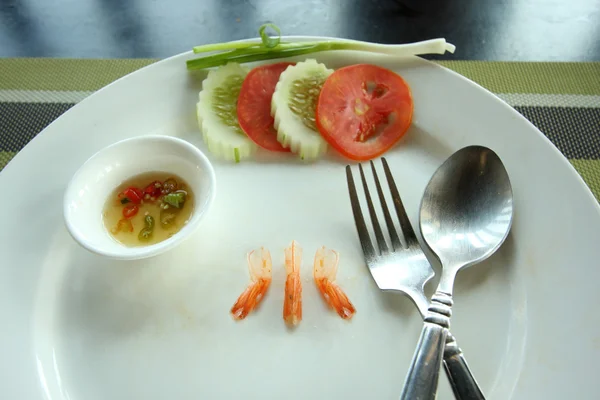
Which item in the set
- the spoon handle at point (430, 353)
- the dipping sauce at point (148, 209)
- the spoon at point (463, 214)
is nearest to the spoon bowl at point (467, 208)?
the spoon at point (463, 214)

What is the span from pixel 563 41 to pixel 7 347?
245 cm

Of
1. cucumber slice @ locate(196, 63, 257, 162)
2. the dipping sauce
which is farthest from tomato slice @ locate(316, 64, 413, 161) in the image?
the dipping sauce

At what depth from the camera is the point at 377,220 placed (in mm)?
1390

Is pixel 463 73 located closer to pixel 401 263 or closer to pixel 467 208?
pixel 467 208

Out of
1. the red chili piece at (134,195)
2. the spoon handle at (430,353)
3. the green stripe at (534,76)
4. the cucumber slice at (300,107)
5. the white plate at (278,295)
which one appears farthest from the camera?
the green stripe at (534,76)

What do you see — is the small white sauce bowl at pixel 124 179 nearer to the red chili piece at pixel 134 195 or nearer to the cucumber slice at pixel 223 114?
the red chili piece at pixel 134 195

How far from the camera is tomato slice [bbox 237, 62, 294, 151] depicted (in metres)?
1.57

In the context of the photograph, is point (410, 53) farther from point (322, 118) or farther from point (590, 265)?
point (590, 265)

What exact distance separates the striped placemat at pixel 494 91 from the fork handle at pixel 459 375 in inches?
34.0

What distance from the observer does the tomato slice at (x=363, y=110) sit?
60.4 inches

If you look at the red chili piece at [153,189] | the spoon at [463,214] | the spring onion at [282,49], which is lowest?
the spoon at [463,214]

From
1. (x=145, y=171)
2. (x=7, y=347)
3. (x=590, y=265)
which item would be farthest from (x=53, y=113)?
(x=590, y=265)

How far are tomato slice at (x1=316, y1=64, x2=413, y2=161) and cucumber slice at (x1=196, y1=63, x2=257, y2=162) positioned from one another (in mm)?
282

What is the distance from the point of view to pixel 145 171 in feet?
4.88
